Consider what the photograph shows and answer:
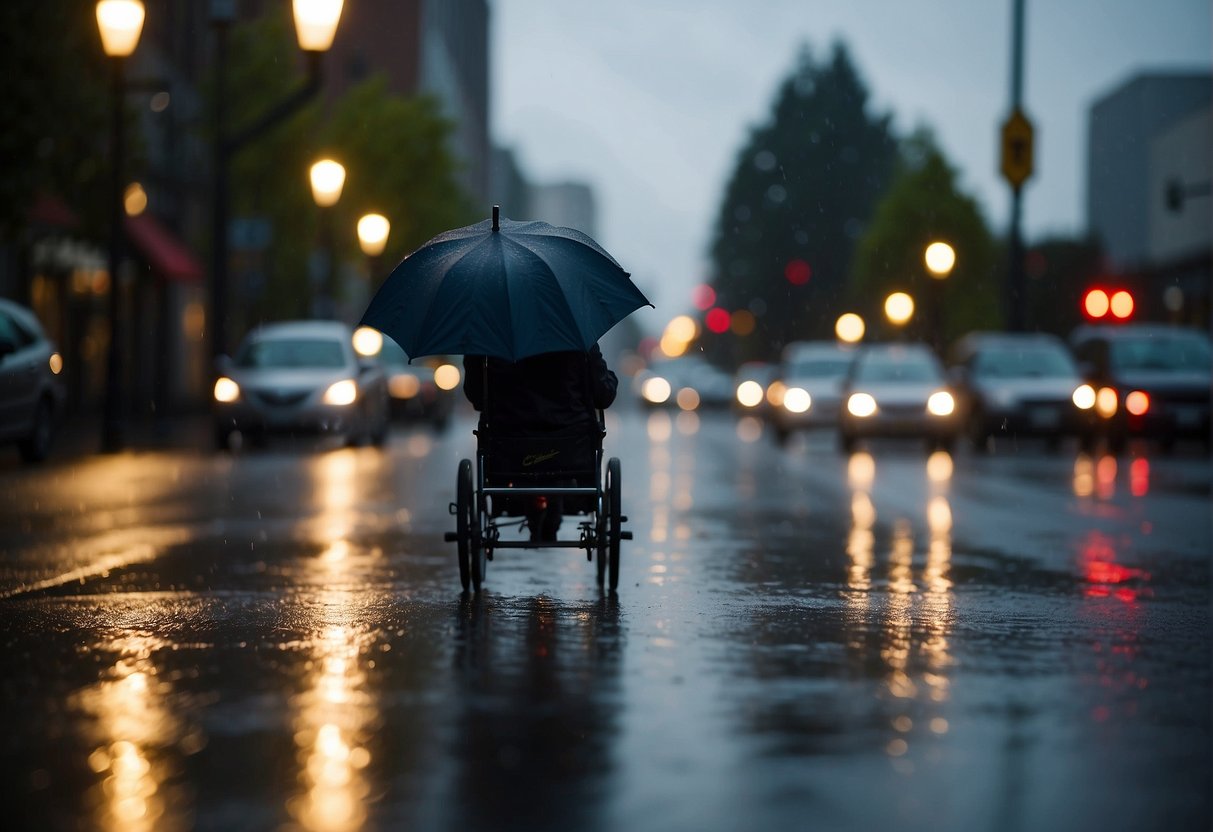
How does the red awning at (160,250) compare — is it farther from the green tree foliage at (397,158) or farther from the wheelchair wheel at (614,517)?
the wheelchair wheel at (614,517)

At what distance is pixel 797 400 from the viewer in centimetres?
3391

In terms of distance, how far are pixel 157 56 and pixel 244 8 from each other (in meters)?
19.5

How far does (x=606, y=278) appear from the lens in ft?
32.9

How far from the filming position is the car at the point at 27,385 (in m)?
21.2

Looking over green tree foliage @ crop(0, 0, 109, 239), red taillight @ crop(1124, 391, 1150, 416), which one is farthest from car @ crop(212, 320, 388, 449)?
red taillight @ crop(1124, 391, 1150, 416)

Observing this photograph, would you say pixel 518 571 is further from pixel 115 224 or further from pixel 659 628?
pixel 115 224

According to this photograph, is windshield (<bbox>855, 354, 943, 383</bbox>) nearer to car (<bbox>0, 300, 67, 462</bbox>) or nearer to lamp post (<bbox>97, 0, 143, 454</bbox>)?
lamp post (<bbox>97, 0, 143, 454</bbox>)

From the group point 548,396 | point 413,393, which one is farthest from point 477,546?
point 413,393

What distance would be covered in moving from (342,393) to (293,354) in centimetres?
165

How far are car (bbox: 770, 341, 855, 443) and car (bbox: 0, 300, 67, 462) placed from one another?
13.7 m

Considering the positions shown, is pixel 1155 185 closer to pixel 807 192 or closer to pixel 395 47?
pixel 807 192

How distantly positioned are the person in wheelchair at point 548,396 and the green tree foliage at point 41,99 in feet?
55.5

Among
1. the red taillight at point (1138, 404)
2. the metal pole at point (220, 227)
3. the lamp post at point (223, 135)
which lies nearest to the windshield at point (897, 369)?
the red taillight at point (1138, 404)

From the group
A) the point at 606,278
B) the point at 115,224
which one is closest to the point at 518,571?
the point at 606,278
